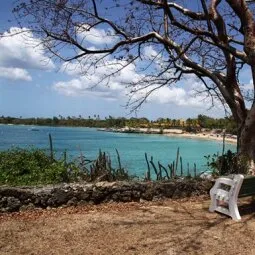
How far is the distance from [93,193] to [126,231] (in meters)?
1.83

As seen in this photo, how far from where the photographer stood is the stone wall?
25.2 ft

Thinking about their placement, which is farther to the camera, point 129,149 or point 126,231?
point 129,149

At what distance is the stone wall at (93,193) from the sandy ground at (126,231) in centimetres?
18

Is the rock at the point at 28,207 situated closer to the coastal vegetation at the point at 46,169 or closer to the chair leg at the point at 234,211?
the coastal vegetation at the point at 46,169

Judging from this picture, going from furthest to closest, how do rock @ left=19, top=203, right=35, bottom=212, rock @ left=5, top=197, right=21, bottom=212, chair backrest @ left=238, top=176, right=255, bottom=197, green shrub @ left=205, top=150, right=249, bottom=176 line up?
1. green shrub @ left=205, top=150, right=249, bottom=176
2. chair backrest @ left=238, top=176, right=255, bottom=197
3. rock @ left=19, top=203, right=35, bottom=212
4. rock @ left=5, top=197, right=21, bottom=212

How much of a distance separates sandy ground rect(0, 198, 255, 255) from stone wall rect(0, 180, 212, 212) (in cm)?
18

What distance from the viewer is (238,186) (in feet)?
25.9

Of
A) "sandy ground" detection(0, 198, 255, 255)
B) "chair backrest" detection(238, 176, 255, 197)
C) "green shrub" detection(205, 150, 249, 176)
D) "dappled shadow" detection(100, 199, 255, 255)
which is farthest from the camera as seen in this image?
"green shrub" detection(205, 150, 249, 176)

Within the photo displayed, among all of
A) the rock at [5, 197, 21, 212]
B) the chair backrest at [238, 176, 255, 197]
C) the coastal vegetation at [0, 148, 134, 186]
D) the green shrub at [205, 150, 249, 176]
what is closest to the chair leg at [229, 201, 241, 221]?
the chair backrest at [238, 176, 255, 197]

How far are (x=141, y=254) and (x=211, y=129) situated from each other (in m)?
143

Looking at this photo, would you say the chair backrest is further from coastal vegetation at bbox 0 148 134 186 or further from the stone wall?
coastal vegetation at bbox 0 148 134 186

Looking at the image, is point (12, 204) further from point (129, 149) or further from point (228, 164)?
point (129, 149)

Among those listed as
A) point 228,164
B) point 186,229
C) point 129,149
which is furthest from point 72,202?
point 129,149

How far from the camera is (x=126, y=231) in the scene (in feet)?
21.9
